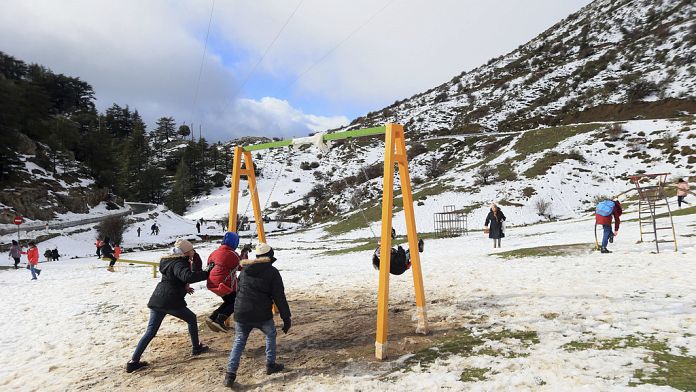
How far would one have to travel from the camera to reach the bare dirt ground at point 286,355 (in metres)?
5.88

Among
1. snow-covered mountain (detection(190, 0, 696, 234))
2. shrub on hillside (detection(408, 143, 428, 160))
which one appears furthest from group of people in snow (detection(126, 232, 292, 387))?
shrub on hillside (detection(408, 143, 428, 160))

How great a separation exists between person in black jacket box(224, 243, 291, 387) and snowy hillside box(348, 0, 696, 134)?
69.4 m

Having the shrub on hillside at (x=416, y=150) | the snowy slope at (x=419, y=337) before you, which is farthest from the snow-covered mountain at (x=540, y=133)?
the snowy slope at (x=419, y=337)

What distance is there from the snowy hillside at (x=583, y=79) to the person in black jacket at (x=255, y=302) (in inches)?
2734

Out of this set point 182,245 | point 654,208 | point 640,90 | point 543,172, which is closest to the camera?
point 182,245

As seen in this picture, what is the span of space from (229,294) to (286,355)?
1434 mm

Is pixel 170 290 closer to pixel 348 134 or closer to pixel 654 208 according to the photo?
pixel 348 134

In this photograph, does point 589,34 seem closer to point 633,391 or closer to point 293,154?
point 293,154

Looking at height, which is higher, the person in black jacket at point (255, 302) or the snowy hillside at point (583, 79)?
the snowy hillside at point (583, 79)

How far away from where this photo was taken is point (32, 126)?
53812 mm

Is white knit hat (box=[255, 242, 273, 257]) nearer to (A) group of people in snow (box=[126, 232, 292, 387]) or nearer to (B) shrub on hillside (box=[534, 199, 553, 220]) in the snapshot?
(A) group of people in snow (box=[126, 232, 292, 387])

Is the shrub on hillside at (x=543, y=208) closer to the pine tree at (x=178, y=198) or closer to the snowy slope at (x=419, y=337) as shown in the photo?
the snowy slope at (x=419, y=337)

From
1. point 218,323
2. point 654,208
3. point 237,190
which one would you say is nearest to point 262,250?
point 218,323

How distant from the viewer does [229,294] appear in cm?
699
